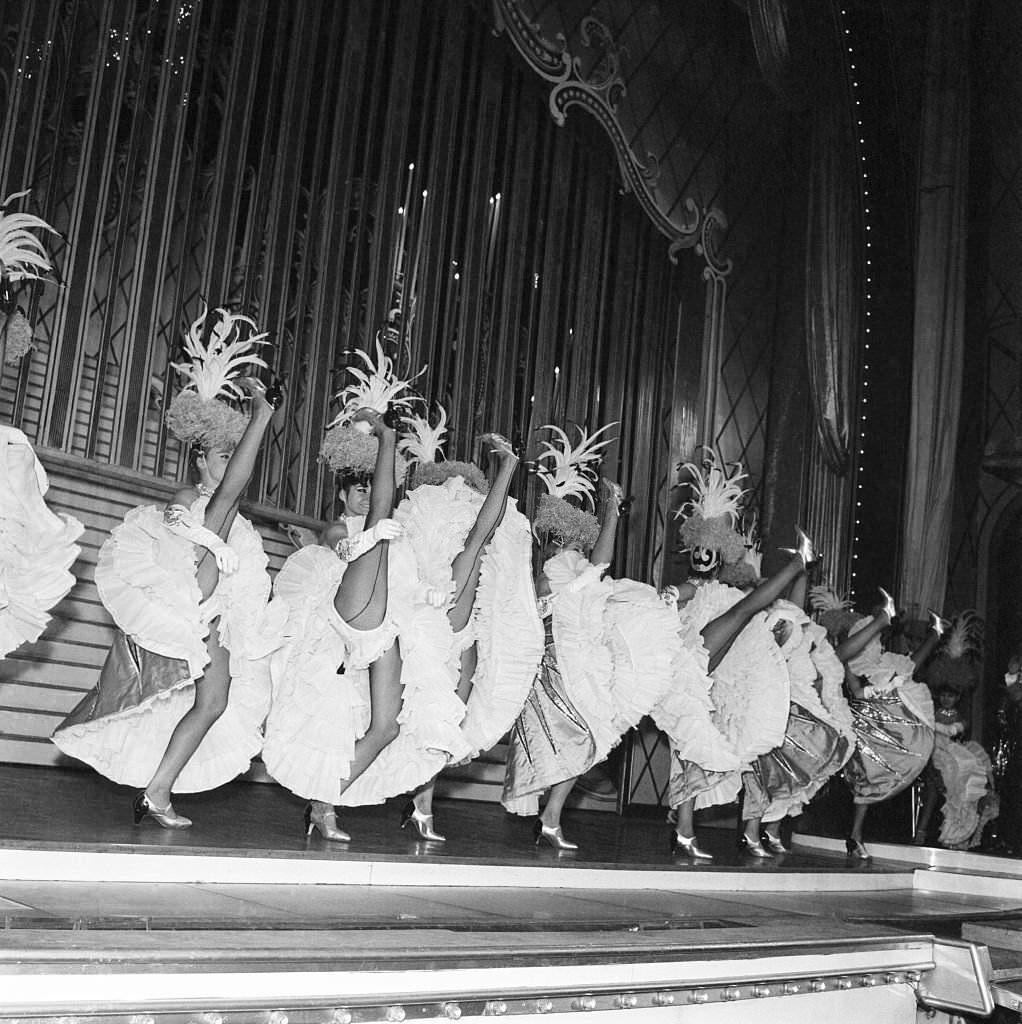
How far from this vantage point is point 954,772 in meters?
9.53

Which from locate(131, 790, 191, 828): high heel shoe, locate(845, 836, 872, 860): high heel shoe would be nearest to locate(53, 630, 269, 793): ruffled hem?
locate(131, 790, 191, 828): high heel shoe

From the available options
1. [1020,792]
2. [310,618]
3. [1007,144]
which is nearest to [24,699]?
[310,618]

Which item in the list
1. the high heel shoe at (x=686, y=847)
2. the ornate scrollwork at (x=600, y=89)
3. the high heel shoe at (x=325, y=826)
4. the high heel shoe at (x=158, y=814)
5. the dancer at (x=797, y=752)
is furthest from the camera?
the ornate scrollwork at (x=600, y=89)

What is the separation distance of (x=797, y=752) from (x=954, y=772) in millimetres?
2251

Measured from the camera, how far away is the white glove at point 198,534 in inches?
187

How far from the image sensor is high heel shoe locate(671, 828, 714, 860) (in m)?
6.74

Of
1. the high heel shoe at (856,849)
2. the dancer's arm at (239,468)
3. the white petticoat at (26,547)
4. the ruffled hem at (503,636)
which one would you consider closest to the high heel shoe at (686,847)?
the ruffled hem at (503,636)

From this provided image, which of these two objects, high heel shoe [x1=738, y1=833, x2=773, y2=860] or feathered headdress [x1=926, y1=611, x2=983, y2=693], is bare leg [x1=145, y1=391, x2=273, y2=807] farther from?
feathered headdress [x1=926, y1=611, x2=983, y2=693]

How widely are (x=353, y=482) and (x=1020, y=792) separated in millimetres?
6549

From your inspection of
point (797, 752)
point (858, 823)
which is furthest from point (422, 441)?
point (858, 823)

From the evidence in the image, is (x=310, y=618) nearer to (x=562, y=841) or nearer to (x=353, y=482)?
(x=353, y=482)

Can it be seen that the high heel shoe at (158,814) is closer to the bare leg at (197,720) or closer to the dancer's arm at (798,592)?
the bare leg at (197,720)

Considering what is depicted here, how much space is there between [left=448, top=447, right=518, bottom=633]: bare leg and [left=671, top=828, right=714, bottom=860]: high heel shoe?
1.94m

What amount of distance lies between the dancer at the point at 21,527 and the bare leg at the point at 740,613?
3576mm
